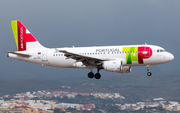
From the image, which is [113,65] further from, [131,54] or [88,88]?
[88,88]

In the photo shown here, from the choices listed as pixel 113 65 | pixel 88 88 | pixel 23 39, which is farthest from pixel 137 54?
pixel 88 88

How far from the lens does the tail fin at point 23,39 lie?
53.9 m

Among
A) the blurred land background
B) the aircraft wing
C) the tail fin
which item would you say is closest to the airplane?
the aircraft wing

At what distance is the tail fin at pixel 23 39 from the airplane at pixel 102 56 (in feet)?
0.92

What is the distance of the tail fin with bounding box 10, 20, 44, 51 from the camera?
53.9 meters

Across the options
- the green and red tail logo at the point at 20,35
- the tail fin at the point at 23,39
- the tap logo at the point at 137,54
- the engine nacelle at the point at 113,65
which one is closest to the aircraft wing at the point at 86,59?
the engine nacelle at the point at 113,65

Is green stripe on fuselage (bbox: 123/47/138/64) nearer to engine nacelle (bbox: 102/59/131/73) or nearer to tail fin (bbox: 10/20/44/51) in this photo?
engine nacelle (bbox: 102/59/131/73)

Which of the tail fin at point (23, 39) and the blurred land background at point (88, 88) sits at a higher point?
the tail fin at point (23, 39)

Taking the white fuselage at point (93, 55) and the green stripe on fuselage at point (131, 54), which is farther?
the white fuselage at point (93, 55)

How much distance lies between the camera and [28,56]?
172ft

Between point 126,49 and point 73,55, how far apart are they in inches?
313

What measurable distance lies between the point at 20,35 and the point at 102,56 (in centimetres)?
1509

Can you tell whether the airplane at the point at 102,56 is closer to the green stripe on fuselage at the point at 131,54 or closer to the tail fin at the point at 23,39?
the green stripe on fuselage at the point at 131,54

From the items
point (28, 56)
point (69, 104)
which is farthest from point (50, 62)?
point (69, 104)
